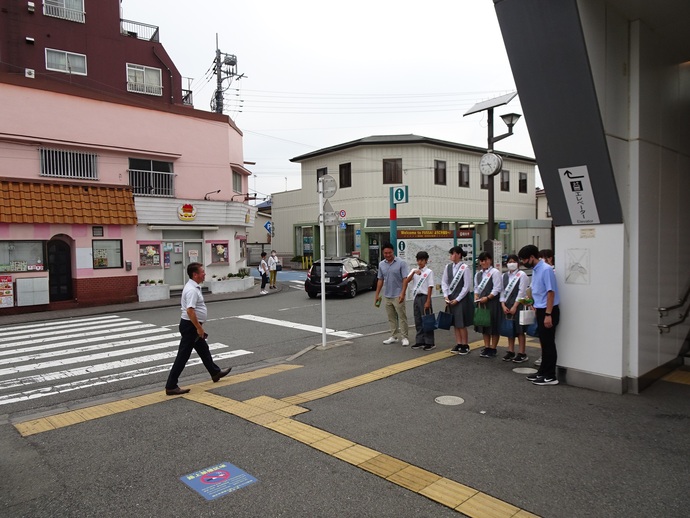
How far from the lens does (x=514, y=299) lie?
307 inches

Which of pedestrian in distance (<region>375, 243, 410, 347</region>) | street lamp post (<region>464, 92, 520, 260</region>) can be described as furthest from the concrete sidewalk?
street lamp post (<region>464, 92, 520, 260</region>)

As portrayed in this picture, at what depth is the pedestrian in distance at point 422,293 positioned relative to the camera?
349 inches

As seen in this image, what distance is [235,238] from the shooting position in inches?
923

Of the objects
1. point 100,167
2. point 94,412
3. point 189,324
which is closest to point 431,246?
point 189,324

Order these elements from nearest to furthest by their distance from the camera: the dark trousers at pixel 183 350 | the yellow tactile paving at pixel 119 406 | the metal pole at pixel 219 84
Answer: the yellow tactile paving at pixel 119 406, the dark trousers at pixel 183 350, the metal pole at pixel 219 84

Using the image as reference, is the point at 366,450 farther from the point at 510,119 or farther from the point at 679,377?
the point at 510,119

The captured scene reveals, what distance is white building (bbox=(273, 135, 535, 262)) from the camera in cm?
3173

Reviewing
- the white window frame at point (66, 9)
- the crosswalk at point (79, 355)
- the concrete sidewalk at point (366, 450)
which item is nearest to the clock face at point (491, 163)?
the concrete sidewalk at point (366, 450)

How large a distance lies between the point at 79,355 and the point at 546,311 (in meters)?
8.72

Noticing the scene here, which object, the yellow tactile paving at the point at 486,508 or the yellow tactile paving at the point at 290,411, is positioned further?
the yellow tactile paving at the point at 290,411

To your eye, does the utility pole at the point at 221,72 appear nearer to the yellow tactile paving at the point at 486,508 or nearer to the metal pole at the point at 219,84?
the metal pole at the point at 219,84

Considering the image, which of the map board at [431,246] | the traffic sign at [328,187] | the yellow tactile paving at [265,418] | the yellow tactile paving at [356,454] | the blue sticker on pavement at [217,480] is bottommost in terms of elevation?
the yellow tactile paving at [265,418]

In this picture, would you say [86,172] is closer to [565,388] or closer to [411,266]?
[411,266]

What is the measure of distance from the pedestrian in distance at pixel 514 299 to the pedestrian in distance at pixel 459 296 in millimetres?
640
